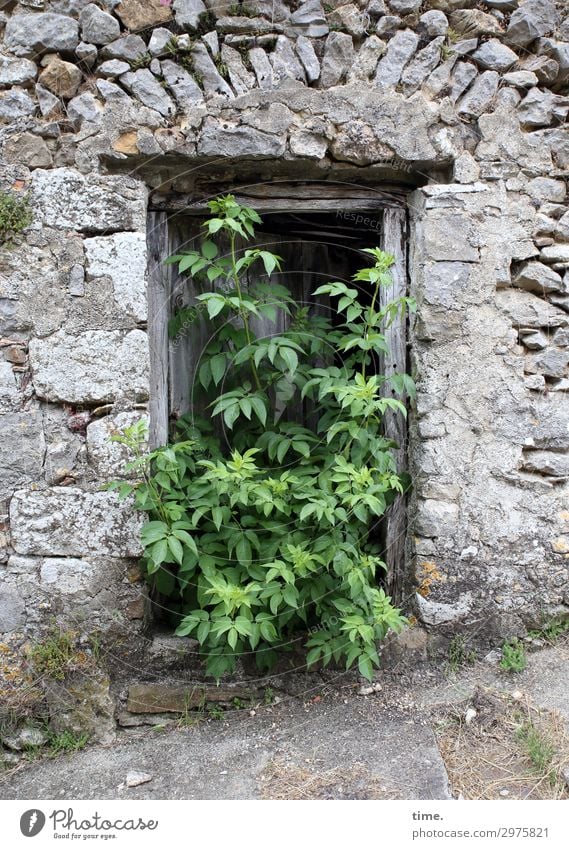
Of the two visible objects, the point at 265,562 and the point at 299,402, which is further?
the point at 299,402

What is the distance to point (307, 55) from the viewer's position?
256 cm

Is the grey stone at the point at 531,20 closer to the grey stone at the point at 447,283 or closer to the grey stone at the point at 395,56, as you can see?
the grey stone at the point at 395,56

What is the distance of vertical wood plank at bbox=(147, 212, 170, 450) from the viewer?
283cm

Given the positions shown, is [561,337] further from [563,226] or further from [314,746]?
[314,746]

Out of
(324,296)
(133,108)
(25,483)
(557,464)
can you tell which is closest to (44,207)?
(133,108)

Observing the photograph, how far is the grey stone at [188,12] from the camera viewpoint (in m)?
2.53

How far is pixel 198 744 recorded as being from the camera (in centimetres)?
251

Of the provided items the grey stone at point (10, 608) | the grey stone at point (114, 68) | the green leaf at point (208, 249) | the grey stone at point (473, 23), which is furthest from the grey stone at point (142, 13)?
the grey stone at point (10, 608)

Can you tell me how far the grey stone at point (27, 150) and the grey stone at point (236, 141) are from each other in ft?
2.02

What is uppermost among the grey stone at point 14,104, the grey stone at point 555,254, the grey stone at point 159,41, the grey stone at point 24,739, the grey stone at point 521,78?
the grey stone at point 159,41

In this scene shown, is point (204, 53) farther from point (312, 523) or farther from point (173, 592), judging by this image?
point (173, 592)

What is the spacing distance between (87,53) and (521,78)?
175 cm

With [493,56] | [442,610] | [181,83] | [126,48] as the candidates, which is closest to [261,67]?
[181,83]

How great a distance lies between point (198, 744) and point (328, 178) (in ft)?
7.81
